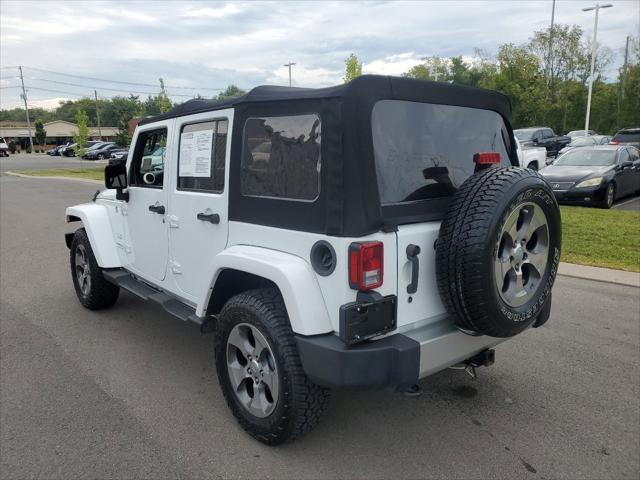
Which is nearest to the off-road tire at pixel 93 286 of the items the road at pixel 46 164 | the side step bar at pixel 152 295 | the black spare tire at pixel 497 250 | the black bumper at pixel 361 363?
the side step bar at pixel 152 295

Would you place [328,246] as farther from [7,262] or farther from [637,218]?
[637,218]

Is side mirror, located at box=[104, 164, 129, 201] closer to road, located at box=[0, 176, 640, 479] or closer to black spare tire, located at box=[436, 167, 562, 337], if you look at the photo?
road, located at box=[0, 176, 640, 479]

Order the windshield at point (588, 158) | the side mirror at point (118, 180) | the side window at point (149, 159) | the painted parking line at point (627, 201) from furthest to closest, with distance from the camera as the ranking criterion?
the windshield at point (588, 158), the painted parking line at point (627, 201), the side mirror at point (118, 180), the side window at point (149, 159)

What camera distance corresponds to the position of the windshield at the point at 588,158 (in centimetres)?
1182

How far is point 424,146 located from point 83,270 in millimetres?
4038

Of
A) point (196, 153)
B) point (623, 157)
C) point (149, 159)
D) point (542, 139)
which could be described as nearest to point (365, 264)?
point (196, 153)

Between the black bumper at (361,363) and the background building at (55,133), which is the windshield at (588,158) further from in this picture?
the background building at (55,133)

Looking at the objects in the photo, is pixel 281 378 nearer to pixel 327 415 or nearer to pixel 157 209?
pixel 327 415

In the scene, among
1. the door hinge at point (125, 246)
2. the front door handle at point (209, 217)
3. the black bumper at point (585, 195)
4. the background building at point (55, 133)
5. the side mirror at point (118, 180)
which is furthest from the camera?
the background building at point (55, 133)

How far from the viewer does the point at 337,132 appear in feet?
8.01

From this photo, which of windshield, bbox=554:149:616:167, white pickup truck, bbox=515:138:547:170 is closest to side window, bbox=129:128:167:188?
windshield, bbox=554:149:616:167

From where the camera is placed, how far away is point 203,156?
338 centimetres

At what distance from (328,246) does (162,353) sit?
241 cm

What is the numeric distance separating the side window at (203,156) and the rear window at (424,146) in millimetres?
1091
